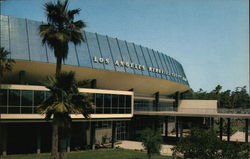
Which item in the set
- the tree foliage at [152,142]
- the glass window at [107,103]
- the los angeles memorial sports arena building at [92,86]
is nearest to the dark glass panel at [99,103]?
the los angeles memorial sports arena building at [92,86]

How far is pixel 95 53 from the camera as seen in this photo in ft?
160

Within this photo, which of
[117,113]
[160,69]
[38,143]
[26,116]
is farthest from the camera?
[160,69]

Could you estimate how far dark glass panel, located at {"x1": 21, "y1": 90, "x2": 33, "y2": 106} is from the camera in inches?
1486

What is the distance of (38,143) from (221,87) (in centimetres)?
10991

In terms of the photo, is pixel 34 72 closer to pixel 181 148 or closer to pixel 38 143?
pixel 38 143

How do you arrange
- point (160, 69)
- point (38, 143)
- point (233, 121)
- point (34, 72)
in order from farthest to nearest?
point (233, 121)
point (160, 69)
point (34, 72)
point (38, 143)

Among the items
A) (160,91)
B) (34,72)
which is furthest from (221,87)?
(34,72)

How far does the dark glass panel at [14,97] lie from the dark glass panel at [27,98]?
60 centimetres

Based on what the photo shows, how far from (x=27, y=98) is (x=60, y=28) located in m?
13.1

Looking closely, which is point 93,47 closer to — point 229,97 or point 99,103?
point 99,103

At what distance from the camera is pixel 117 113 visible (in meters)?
48.2

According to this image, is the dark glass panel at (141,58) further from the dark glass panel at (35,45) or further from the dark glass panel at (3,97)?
the dark glass panel at (3,97)

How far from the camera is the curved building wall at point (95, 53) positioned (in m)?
40.8

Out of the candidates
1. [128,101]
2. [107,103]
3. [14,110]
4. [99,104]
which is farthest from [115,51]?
[14,110]
